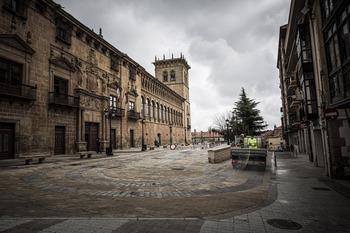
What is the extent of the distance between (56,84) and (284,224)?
21552 millimetres

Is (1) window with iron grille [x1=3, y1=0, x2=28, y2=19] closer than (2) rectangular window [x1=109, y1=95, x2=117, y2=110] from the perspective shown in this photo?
Yes

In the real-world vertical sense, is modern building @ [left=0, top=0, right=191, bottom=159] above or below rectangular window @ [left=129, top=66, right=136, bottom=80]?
below

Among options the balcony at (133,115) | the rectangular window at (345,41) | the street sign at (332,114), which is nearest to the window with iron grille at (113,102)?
the balcony at (133,115)

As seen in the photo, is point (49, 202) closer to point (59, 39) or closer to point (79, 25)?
point (59, 39)

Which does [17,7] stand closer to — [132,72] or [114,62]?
[114,62]

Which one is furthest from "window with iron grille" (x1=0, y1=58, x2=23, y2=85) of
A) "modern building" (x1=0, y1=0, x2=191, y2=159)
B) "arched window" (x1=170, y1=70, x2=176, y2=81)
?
"arched window" (x1=170, y1=70, x2=176, y2=81)

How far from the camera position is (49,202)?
499cm

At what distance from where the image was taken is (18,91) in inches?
597

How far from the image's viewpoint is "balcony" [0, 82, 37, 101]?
14133mm

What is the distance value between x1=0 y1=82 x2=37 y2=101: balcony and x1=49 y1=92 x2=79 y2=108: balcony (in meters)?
1.64

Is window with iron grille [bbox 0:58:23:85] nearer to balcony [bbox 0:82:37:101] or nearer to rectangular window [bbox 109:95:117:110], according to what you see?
balcony [bbox 0:82:37:101]

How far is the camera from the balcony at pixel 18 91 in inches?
556

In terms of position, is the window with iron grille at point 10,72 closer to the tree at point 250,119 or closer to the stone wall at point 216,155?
the stone wall at point 216,155

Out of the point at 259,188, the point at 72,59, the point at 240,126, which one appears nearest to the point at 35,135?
the point at 72,59
